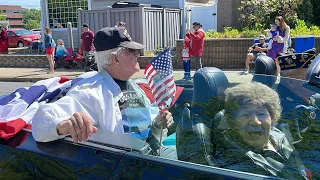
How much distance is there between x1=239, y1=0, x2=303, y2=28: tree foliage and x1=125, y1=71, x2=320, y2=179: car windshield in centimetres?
1357

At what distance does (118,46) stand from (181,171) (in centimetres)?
128

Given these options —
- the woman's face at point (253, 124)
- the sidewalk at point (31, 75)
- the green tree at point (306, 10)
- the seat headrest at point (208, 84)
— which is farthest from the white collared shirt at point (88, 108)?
the green tree at point (306, 10)

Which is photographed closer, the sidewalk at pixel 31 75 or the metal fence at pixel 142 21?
the sidewalk at pixel 31 75

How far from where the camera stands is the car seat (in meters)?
2.21

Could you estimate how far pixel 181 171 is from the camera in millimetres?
1751

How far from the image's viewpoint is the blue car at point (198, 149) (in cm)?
187

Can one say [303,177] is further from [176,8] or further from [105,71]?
[176,8]

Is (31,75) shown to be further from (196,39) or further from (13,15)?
(13,15)

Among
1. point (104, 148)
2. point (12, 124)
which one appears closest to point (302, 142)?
point (104, 148)

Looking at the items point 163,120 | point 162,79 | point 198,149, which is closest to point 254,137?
point 198,149

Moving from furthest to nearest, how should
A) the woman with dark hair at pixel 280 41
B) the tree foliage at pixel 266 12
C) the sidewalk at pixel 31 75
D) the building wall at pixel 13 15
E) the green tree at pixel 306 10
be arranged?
the building wall at pixel 13 15
the green tree at pixel 306 10
the tree foliage at pixel 266 12
the sidewalk at pixel 31 75
the woman with dark hair at pixel 280 41

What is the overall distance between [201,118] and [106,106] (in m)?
0.62

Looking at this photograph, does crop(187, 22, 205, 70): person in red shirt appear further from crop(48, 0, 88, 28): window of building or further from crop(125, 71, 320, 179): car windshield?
crop(48, 0, 88, 28): window of building

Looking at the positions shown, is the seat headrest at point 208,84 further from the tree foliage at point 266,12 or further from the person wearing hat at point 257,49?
the tree foliage at point 266,12
